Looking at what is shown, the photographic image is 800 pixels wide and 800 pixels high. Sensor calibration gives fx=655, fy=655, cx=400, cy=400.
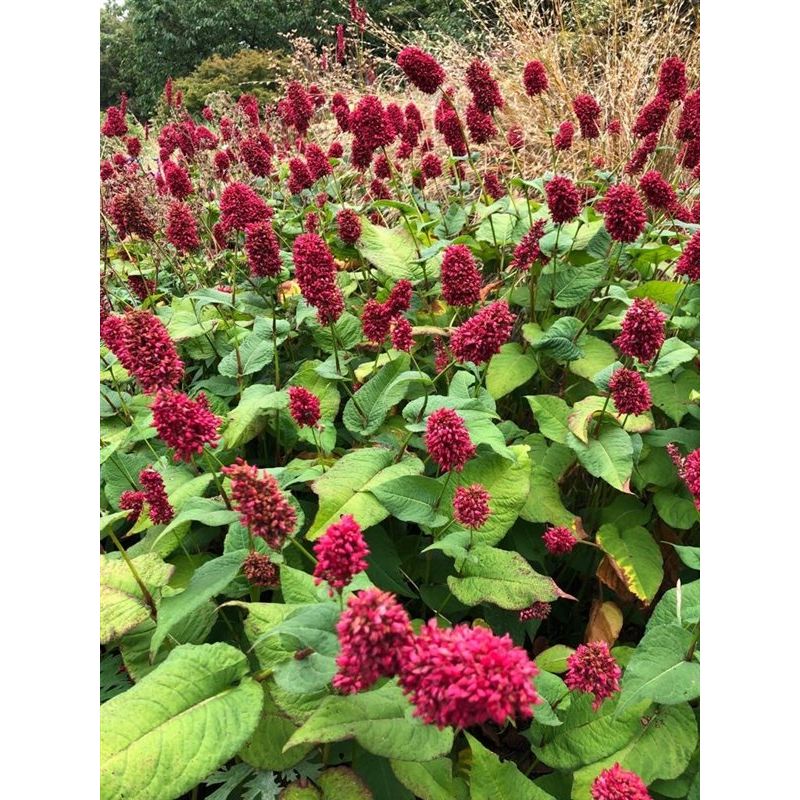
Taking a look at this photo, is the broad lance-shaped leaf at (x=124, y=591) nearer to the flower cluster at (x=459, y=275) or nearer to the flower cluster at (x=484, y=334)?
the flower cluster at (x=484, y=334)

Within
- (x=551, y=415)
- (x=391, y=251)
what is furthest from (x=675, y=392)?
(x=391, y=251)

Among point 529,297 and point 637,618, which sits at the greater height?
point 529,297

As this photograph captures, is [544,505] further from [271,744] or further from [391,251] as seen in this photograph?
[391,251]

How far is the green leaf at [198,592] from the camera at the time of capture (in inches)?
40.8

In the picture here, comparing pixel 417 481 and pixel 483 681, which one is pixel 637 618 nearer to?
pixel 417 481

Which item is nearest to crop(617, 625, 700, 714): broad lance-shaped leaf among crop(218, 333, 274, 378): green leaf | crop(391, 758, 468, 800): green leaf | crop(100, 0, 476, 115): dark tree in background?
crop(391, 758, 468, 800): green leaf

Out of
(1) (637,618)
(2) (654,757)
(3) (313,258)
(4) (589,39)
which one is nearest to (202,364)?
(3) (313,258)

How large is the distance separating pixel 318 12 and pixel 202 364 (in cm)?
1302

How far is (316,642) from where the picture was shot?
35.0 inches

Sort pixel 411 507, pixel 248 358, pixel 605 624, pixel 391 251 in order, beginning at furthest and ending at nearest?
pixel 391 251 < pixel 248 358 < pixel 605 624 < pixel 411 507

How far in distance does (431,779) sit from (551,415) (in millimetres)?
905

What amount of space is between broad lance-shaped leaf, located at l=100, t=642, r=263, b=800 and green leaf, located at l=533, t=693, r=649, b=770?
0.56 m

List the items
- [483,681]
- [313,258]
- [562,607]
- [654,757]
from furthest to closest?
[562,607] < [313,258] < [654,757] < [483,681]

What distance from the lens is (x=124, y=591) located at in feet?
4.31
